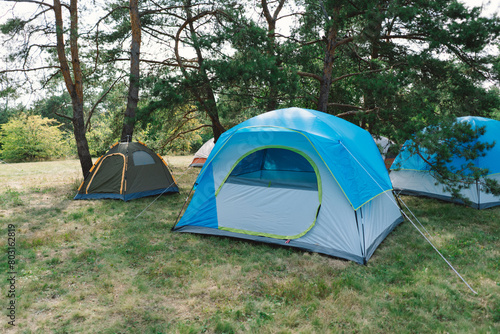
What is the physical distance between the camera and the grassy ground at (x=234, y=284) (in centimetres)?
275

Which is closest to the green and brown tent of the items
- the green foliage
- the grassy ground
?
the grassy ground

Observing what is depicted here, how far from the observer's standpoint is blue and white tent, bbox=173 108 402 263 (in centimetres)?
409

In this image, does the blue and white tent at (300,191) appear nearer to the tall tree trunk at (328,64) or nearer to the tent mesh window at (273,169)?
the tent mesh window at (273,169)

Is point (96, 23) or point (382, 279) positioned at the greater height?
point (96, 23)

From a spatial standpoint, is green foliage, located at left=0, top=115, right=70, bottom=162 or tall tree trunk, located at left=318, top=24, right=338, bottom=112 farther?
green foliage, located at left=0, top=115, right=70, bottom=162

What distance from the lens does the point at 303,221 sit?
430 cm

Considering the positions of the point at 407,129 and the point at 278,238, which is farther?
the point at 407,129

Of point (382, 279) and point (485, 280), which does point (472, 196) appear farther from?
point (382, 279)

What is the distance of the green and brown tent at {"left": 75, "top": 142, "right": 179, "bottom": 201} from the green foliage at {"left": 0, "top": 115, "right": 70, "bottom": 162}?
16.8 m

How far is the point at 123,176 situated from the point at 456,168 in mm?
7034

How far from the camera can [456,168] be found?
634 centimetres

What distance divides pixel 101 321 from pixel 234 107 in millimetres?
7740

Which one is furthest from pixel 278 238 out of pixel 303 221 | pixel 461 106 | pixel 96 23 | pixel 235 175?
pixel 96 23

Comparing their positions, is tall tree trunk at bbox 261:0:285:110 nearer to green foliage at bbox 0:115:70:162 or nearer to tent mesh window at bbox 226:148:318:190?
tent mesh window at bbox 226:148:318:190
